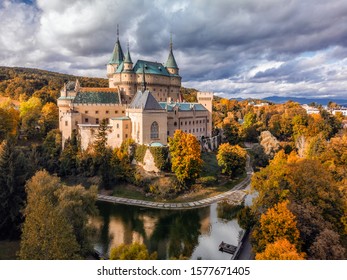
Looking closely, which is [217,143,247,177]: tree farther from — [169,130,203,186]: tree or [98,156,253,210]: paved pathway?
[169,130,203,186]: tree

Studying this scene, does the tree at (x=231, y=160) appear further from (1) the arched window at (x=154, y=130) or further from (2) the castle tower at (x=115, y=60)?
(2) the castle tower at (x=115, y=60)

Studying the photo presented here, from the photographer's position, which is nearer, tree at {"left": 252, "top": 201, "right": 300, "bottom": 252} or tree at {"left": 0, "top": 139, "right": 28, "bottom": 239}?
tree at {"left": 252, "top": 201, "right": 300, "bottom": 252}

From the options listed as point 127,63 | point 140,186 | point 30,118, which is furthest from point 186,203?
point 30,118

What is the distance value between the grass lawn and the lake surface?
5.96 meters

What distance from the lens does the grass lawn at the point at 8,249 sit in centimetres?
1970

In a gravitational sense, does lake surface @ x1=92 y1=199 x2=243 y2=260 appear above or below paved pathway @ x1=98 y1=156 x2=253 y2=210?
below

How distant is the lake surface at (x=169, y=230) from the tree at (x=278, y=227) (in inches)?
184

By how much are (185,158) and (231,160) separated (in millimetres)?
8620

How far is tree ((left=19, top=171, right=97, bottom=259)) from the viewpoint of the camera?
15.8m

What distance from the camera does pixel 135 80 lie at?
1934 inches

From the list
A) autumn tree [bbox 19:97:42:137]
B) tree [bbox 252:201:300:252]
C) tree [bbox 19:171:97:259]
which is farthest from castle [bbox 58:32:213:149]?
tree [bbox 252:201:300:252]

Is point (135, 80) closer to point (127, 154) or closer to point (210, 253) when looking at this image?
point (127, 154)

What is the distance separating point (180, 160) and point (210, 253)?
595 inches

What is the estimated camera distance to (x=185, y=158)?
117 feet
